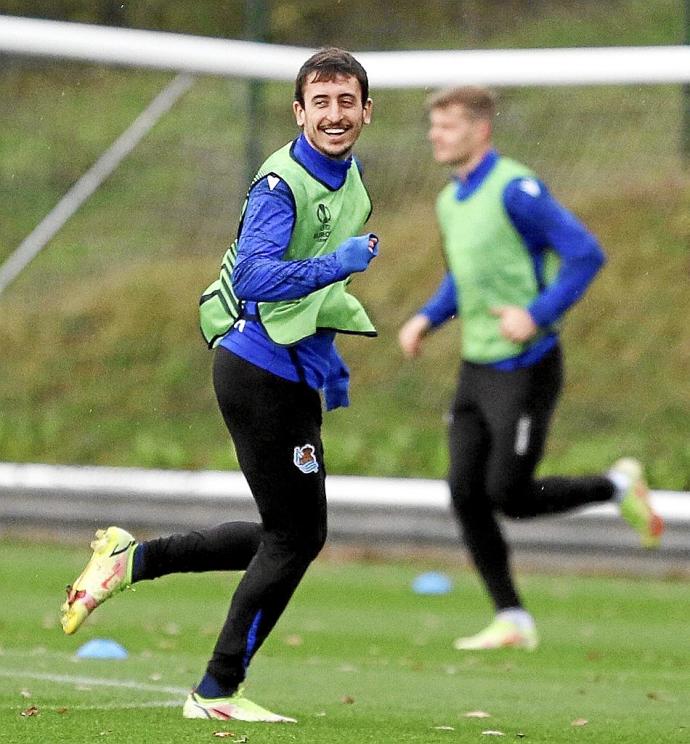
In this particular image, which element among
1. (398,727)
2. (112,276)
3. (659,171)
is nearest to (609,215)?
(659,171)

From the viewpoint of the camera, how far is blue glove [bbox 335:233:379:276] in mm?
5789

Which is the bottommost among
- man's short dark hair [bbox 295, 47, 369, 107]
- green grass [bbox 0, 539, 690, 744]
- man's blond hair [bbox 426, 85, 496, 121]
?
green grass [bbox 0, 539, 690, 744]

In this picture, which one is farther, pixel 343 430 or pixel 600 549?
pixel 343 430

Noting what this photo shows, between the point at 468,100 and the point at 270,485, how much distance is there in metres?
3.65

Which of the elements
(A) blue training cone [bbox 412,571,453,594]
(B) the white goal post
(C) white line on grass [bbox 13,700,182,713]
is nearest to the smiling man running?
(C) white line on grass [bbox 13,700,182,713]

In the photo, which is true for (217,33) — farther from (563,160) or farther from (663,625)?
(663,625)

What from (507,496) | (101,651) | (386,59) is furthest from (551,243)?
(386,59)

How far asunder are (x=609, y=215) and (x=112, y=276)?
3905 millimetres

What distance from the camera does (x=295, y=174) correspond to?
605cm

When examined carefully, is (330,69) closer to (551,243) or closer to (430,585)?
(551,243)

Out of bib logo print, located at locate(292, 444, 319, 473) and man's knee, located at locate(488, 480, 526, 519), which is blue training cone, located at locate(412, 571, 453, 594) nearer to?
man's knee, located at locate(488, 480, 526, 519)

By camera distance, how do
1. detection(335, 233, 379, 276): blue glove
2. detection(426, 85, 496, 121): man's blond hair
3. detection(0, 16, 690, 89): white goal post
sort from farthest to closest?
1. detection(0, 16, 690, 89): white goal post
2. detection(426, 85, 496, 121): man's blond hair
3. detection(335, 233, 379, 276): blue glove

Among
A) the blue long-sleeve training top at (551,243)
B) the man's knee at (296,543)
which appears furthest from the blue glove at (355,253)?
the blue long-sleeve training top at (551,243)

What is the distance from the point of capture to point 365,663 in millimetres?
8578
